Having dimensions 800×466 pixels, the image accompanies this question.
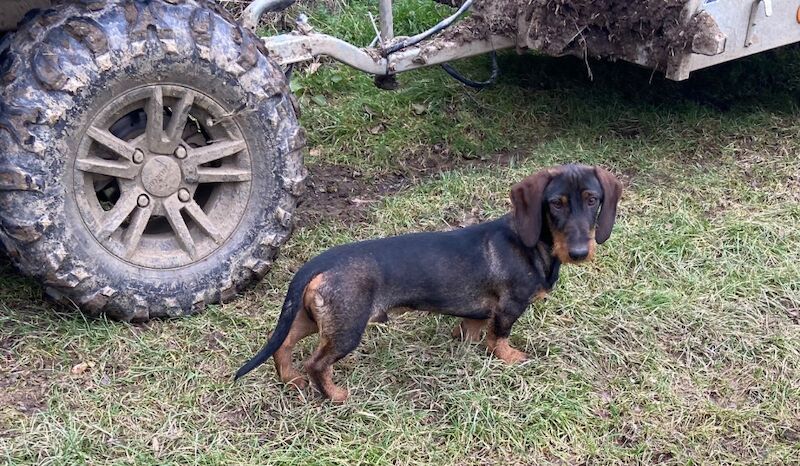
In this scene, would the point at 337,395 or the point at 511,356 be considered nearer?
the point at 337,395

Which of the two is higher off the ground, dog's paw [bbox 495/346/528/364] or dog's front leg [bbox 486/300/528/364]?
dog's front leg [bbox 486/300/528/364]

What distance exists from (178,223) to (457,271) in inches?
57.5

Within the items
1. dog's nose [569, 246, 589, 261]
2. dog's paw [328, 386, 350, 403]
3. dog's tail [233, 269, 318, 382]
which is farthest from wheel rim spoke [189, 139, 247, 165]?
dog's nose [569, 246, 589, 261]

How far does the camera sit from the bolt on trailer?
12.0 ft

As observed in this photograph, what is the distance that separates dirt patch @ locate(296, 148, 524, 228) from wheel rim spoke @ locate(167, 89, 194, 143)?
1.36m

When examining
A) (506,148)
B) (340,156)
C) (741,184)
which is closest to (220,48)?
(340,156)

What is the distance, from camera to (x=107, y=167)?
153 inches

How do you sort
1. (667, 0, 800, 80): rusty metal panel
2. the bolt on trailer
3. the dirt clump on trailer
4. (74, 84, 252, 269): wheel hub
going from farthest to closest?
(667, 0, 800, 80): rusty metal panel, the dirt clump on trailer, (74, 84, 252, 269): wheel hub, the bolt on trailer

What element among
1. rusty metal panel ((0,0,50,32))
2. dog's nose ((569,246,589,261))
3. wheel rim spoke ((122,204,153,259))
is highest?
rusty metal panel ((0,0,50,32))

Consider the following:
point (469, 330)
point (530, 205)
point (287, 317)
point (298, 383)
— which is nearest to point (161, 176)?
point (287, 317)

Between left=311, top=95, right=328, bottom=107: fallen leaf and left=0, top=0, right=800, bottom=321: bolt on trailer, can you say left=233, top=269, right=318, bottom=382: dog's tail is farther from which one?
left=311, top=95, right=328, bottom=107: fallen leaf

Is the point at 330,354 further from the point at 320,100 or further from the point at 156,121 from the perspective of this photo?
the point at 320,100

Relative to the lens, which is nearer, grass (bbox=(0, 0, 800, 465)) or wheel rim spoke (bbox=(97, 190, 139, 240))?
grass (bbox=(0, 0, 800, 465))

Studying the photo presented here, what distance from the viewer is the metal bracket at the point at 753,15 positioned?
4.95 metres
